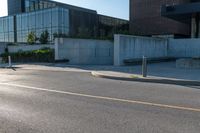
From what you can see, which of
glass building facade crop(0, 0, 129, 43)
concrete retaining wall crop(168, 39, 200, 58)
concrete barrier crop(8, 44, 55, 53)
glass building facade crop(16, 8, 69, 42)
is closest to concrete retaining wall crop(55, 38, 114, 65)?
concrete barrier crop(8, 44, 55, 53)

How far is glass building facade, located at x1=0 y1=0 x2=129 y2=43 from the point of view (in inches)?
2242

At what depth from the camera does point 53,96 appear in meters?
9.10

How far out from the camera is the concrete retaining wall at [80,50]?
27250mm

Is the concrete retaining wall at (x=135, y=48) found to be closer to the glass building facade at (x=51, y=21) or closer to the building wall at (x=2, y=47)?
the glass building facade at (x=51, y=21)

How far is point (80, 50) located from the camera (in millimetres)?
27453

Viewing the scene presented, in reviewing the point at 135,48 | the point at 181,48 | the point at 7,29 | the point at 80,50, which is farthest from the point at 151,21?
the point at 7,29

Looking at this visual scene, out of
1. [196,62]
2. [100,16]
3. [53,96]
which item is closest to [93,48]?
[196,62]

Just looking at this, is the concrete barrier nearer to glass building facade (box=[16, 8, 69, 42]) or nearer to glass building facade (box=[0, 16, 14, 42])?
glass building facade (box=[16, 8, 69, 42])

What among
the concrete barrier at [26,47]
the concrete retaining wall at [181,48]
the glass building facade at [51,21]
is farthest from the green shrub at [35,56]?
the glass building facade at [51,21]

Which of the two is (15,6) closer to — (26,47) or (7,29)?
(7,29)

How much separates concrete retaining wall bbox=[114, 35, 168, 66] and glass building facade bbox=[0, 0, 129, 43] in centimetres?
2008

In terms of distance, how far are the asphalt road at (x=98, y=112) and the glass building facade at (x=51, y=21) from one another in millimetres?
41297

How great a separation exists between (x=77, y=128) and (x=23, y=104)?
2.79 metres

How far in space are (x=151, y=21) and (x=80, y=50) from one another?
29686 millimetres
